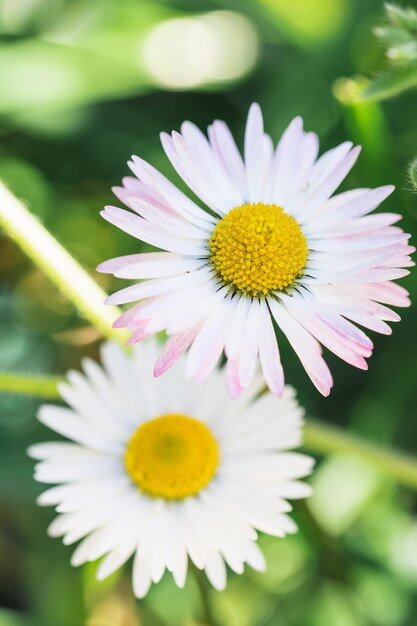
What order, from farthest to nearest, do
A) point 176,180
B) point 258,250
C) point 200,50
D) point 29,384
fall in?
point 200,50
point 176,180
point 29,384
point 258,250

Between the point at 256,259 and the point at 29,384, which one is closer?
the point at 256,259

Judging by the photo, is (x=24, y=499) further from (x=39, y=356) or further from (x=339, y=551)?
(x=339, y=551)

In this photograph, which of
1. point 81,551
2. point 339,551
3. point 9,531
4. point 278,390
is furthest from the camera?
point 9,531

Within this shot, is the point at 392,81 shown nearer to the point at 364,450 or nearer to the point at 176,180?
the point at 364,450

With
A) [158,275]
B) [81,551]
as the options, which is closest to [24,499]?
[81,551]

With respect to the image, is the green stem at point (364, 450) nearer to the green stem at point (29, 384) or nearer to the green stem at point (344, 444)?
the green stem at point (344, 444)

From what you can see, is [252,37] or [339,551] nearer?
[339,551]

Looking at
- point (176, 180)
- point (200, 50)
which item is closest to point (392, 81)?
point (176, 180)
